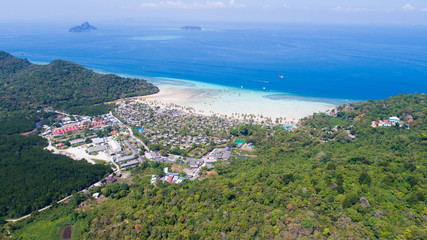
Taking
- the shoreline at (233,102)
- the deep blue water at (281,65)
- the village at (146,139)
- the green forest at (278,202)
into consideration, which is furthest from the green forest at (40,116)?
the deep blue water at (281,65)

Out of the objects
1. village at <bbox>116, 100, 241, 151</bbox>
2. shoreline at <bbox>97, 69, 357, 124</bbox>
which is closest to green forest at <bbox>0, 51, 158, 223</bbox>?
village at <bbox>116, 100, 241, 151</bbox>

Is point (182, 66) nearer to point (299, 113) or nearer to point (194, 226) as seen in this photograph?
point (299, 113)

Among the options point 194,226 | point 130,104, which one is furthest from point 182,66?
point 194,226

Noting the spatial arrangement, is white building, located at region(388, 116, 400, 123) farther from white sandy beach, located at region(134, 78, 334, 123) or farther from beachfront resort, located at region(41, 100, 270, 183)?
beachfront resort, located at region(41, 100, 270, 183)

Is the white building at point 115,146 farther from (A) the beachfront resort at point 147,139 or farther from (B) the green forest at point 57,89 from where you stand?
(B) the green forest at point 57,89

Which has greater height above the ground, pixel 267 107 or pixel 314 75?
pixel 314 75

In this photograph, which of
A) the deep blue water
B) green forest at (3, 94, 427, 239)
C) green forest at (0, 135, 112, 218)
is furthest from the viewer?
the deep blue water

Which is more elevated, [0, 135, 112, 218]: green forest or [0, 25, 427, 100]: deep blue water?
[0, 25, 427, 100]: deep blue water
